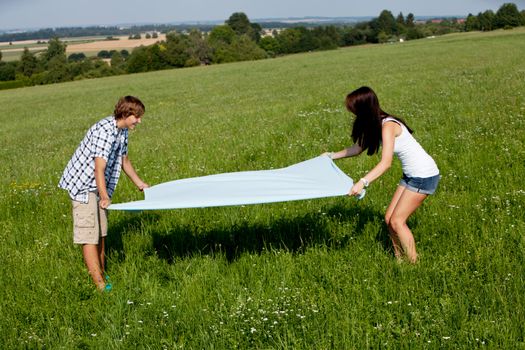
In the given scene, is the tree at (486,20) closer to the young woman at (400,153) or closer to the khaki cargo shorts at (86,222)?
the young woman at (400,153)

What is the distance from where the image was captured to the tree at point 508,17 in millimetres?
115544

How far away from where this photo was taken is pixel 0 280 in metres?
5.87

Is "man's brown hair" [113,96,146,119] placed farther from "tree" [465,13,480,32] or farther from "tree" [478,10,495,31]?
"tree" [465,13,480,32]

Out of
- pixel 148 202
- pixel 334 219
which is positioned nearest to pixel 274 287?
pixel 148 202

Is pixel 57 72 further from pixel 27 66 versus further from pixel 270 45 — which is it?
pixel 270 45

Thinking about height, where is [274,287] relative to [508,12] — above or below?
below

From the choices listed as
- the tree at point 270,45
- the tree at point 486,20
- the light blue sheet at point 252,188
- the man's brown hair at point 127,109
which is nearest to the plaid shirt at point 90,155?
the man's brown hair at point 127,109

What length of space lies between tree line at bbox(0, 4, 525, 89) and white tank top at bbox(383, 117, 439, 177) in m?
83.7

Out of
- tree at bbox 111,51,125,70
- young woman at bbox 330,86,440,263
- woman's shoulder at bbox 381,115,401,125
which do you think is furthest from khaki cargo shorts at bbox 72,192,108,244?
tree at bbox 111,51,125,70

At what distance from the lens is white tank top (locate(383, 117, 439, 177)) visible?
5641 millimetres

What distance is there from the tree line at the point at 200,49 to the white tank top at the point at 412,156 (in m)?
83.7

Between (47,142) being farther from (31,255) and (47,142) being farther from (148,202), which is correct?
(148,202)

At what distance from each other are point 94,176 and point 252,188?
1696 mm

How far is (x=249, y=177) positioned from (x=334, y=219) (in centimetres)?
132
